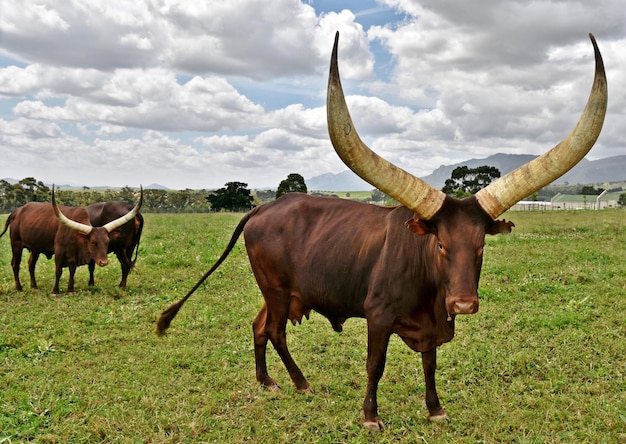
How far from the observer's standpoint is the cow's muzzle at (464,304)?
3.87 m

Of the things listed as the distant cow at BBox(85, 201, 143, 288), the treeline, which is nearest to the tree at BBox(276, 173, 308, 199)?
the treeline

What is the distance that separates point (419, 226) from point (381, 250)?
0.82 metres

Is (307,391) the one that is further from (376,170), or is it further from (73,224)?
(73,224)

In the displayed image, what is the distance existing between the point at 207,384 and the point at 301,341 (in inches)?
74.7

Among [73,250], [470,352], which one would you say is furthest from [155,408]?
[73,250]

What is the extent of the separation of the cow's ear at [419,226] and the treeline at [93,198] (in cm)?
6005

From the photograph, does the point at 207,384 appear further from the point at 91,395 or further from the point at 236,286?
the point at 236,286

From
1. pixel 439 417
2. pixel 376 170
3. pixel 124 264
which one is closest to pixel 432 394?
pixel 439 417

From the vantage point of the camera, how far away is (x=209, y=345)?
770 cm

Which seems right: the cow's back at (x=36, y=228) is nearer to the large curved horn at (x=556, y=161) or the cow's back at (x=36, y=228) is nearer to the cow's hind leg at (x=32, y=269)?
the cow's hind leg at (x=32, y=269)

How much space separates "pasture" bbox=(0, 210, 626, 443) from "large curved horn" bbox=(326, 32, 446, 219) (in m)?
2.47

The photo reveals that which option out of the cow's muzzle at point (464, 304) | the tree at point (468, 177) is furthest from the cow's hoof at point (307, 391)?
the tree at point (468, 177)

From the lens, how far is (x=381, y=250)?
498cm

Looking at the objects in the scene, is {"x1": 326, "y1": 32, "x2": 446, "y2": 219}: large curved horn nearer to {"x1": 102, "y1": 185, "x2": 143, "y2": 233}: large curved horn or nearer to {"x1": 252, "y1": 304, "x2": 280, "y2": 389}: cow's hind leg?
{"x1": 252, "y1": 304, "x2": 280, "y2": 389}: cow's hind leg
